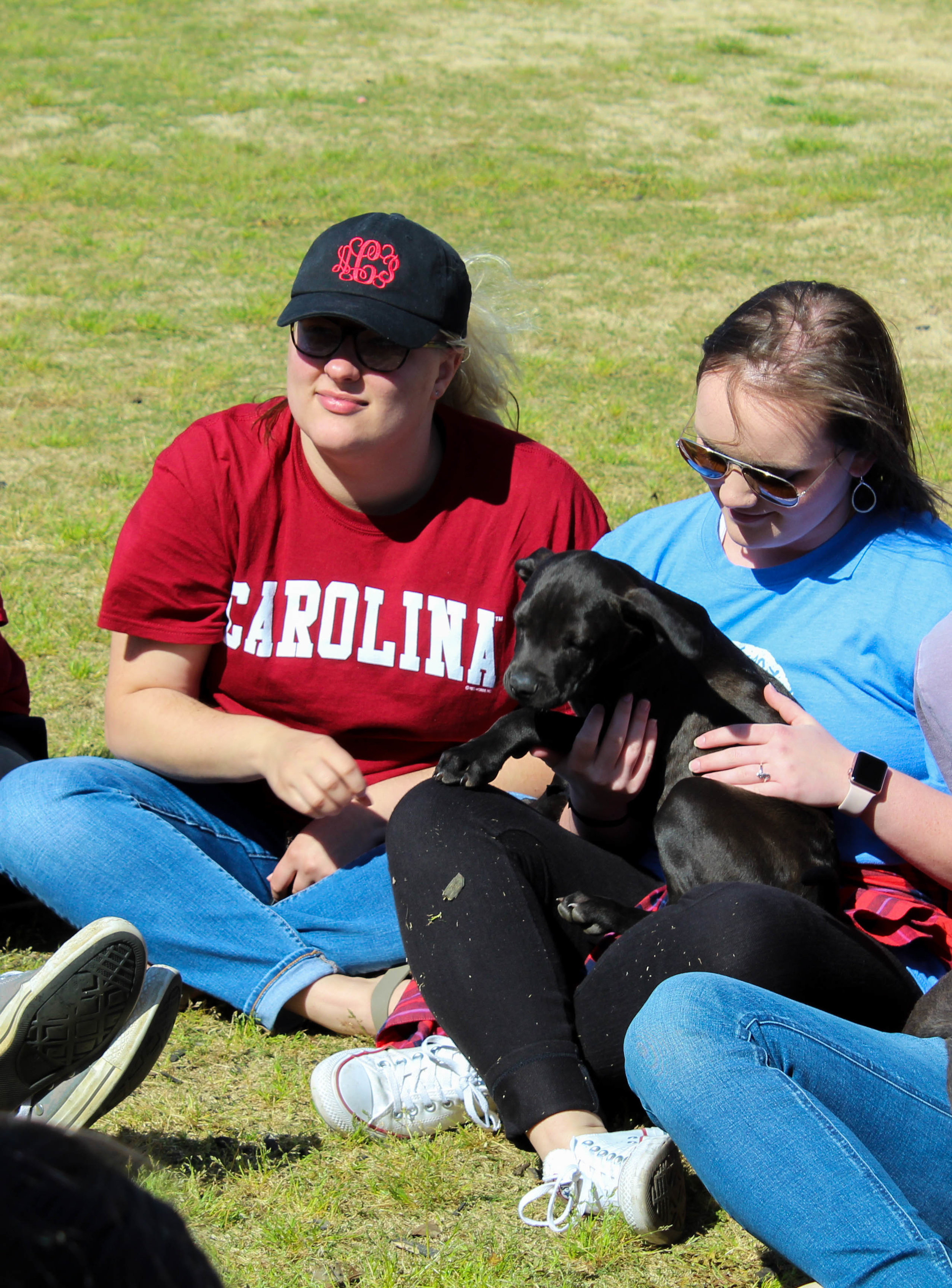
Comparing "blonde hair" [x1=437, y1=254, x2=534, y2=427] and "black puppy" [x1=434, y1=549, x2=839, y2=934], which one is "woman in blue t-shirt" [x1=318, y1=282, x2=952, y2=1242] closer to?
"black puppy" [x1=434, y1=549, x2=839, y2=934]

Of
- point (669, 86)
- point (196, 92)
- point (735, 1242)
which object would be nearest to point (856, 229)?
point (669, 86)

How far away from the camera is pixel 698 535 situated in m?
3.34

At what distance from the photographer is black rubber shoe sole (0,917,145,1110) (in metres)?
2.31

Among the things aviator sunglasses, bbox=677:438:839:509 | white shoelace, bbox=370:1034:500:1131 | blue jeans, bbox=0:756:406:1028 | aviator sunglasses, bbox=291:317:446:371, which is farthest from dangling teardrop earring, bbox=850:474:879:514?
white shoelace, bbox=370:1034:500:1131

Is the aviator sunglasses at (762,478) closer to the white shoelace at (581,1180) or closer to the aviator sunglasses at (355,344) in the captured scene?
the aviator sunglasses at (355,344)

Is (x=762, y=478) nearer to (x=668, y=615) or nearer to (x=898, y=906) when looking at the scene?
(x=668, y=615)

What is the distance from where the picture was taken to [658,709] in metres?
3.40

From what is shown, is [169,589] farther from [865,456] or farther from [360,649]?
[865,456]

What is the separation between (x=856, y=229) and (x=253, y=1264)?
11.7 m

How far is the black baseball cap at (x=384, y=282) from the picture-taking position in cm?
319

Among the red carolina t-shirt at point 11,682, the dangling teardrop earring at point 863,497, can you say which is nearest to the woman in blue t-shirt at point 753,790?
the dangling teardrop earring at point 863,497

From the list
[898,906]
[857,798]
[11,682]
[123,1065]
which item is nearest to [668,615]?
[857,798]

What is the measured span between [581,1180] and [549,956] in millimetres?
446

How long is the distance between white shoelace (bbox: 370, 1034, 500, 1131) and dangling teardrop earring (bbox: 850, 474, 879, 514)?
154 centimetres
